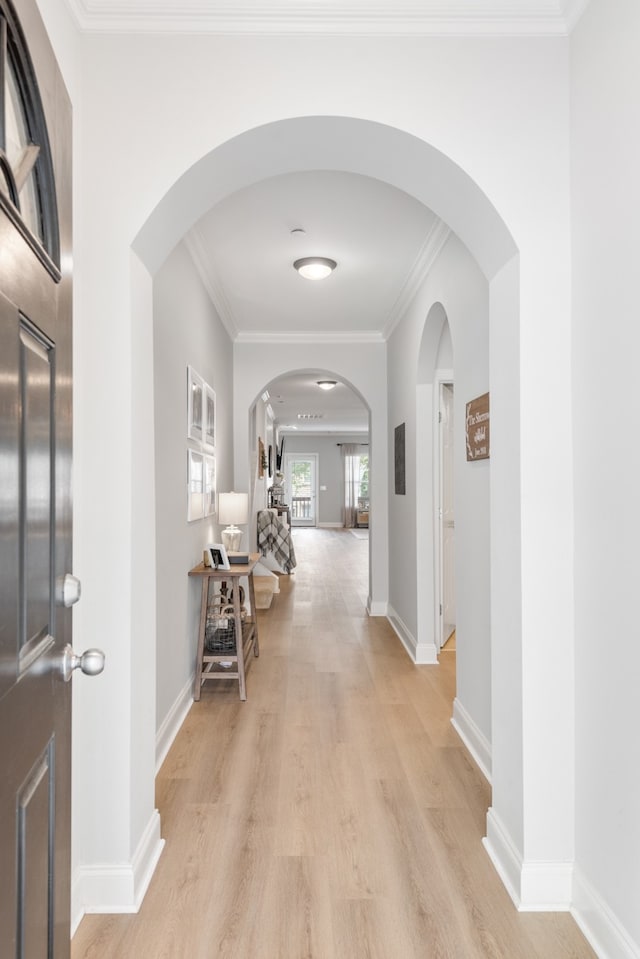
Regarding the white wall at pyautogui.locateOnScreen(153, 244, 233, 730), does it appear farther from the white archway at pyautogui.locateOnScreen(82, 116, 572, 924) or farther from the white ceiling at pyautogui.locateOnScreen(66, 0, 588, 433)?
the white archway at pyautogui.locateOnScreen(82, 116, 572, 924)

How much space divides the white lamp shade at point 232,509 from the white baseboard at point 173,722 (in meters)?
1.15

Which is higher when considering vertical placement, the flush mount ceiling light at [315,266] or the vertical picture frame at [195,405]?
the flush mount ceiling light at [315,266]

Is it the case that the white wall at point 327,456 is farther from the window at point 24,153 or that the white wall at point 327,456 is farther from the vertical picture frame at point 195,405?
the window at point 24,153

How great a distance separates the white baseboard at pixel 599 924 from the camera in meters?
1.49

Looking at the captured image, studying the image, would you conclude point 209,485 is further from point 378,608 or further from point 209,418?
point 378,608

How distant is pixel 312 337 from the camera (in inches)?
225

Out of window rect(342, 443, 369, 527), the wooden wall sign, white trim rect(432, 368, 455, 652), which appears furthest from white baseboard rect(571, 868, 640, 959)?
window rect(342, 443, 369, 527)

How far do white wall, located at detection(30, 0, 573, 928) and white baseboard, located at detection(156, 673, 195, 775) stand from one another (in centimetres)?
85

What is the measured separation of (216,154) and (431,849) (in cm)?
234

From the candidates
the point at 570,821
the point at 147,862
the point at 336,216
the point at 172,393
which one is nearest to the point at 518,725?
the point at 570,821

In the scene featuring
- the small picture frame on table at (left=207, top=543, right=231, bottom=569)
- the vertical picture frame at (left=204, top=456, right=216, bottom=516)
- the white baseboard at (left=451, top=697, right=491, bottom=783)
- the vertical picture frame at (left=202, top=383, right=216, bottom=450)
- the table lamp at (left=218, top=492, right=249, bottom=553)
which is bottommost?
the white baseboard at (left=451, top=697, right=491, bottom=783)

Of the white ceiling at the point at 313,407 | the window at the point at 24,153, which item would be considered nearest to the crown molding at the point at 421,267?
the white ceiling at the point at 313,407

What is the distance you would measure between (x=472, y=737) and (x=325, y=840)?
39.2 inches

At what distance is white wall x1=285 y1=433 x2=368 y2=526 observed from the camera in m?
17.3
